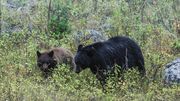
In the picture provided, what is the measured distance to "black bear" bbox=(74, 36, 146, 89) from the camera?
1006cm

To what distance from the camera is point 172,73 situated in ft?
31.9

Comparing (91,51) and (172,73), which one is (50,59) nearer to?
(91,51)

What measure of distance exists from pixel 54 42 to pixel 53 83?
3.63m

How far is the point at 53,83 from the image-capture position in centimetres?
892

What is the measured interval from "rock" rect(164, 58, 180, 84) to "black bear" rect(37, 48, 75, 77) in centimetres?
230

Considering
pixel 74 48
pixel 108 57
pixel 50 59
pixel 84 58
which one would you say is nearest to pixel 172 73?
pixel 108 57

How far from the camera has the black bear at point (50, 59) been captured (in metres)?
10.6

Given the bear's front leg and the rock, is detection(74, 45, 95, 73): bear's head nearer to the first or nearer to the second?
the bear's front leg

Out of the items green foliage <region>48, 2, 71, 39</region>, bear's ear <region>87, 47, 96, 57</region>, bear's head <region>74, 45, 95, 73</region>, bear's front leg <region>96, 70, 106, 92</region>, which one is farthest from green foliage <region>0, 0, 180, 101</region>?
bear's ear <region>87, 47, 96, 57</region>

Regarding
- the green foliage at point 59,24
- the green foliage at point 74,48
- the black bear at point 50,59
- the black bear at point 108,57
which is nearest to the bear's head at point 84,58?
the black bear at point 108,57

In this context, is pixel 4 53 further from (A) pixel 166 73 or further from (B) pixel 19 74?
(A) pixel 166 73

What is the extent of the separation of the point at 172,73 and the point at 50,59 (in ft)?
8.96

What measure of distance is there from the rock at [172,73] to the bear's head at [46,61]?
2528 millimetres

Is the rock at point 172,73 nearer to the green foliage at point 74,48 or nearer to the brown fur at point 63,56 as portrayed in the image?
the green foliage at point 74,48
